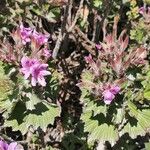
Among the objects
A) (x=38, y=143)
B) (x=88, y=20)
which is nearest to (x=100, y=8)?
(x=88, y=20)

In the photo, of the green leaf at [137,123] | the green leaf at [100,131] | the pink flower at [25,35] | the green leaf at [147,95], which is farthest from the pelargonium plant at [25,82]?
the green leaf at [147,95]

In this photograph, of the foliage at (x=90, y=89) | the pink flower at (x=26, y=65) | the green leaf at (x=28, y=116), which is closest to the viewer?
the pink flower at (x=26, y=65)

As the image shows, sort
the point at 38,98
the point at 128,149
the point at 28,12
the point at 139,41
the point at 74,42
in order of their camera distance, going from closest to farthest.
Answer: the point at 38,98
the point at 128,149
the point at 139,41
the point at 28,12
the point at 74,42

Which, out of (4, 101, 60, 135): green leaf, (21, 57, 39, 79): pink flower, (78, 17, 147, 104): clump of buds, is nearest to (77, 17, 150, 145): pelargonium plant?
(78, 17, 147, 104): clump of buds

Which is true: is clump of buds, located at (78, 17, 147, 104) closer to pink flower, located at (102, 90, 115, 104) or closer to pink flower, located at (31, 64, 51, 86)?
pink flower, located at (102, 90, 115, 104)

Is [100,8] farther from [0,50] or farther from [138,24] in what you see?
[0,50]

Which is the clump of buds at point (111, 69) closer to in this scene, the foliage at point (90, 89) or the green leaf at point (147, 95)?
the foliage at point (90, 89)

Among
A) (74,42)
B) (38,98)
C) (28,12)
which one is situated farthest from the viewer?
(74,42)
